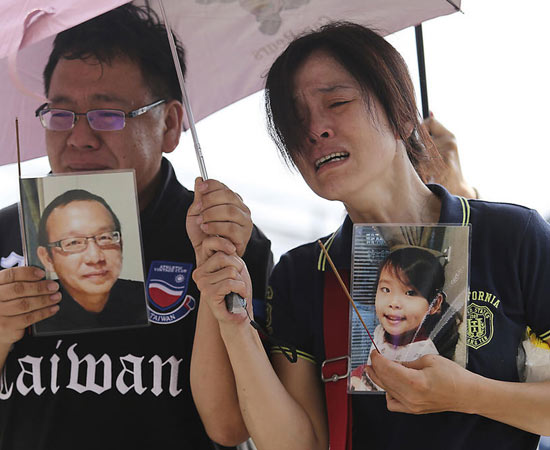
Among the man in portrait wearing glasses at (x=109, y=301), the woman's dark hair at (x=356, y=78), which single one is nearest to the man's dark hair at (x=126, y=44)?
the man in portrait wearing glasses at (x=109, y=301)

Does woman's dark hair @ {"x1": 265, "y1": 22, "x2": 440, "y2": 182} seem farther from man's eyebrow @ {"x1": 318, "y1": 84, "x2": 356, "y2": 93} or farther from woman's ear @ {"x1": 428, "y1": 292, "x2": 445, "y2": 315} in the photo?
woman's ear @ {"x1": 428, "y1": 292, "x2": 445, "y2": 315}

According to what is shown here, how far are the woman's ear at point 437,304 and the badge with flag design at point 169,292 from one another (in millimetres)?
678

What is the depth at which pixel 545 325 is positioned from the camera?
1645 mm

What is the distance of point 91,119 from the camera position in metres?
2.00

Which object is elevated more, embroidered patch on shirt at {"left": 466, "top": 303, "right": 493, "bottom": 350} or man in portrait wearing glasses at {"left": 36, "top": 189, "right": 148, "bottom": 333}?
man in portrait wearing glasses at {"left": 36, "top": 189, "right": 148, "bottom": 333}

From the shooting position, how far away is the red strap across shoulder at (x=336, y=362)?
1706 mm

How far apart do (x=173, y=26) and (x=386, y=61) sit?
0.72 meters

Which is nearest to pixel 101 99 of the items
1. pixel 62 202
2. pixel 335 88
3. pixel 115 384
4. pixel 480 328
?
pixel 62 202

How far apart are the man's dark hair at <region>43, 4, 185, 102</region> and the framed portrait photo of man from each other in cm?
45

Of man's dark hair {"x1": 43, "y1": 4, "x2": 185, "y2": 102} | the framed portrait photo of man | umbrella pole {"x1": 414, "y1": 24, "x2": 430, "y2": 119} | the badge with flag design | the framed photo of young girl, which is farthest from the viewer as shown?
umbrella pole {"x1": 414, "y1": 24, "x2": 430, "y2": 119}

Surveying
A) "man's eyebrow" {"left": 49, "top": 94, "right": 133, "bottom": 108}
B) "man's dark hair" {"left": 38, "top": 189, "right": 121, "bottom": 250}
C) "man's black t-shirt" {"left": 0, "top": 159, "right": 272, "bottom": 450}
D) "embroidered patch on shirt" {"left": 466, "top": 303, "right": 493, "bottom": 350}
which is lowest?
"man's black t-shirt" {"left": 0, "top": 159, "right": 272, "bottom": 450}

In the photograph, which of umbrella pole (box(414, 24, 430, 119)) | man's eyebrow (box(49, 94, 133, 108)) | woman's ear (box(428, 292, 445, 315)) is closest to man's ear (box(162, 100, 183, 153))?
man's eyebrow (box(49, 94, 133, 108))

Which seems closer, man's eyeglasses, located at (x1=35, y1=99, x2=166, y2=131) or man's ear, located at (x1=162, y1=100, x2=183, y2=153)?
man's eyeglasses, located at (x1=35, y1=99, x2=166, y2=131)

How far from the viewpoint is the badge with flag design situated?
1964 millimetres
